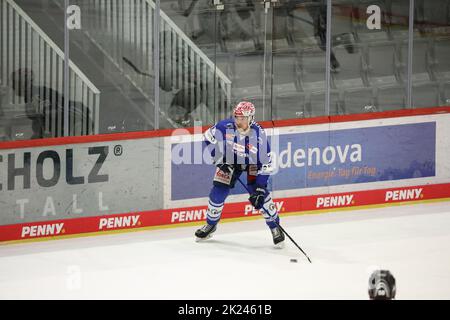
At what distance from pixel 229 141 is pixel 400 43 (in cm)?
289

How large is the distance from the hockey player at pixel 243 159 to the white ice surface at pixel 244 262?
1.43 feet

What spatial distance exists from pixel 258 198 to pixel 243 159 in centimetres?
42

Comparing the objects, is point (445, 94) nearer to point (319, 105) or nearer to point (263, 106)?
point (319, 105)

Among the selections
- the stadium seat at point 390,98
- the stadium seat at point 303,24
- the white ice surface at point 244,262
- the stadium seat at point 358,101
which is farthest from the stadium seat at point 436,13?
the white ice surface at point 244,262

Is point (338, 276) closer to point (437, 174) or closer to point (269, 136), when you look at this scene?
point (269, 136)

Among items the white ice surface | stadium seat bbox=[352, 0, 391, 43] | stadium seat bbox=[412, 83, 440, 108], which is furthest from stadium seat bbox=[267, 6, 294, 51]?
the white ice surface

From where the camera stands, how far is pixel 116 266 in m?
9.75

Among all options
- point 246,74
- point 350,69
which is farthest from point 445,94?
point 246,74

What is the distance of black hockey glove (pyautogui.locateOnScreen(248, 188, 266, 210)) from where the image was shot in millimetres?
10172

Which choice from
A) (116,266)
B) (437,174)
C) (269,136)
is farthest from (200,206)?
(437,174)

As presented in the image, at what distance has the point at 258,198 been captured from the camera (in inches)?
400

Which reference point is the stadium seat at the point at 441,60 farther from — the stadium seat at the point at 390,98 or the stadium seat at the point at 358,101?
the stadium seat at the point at 358,101

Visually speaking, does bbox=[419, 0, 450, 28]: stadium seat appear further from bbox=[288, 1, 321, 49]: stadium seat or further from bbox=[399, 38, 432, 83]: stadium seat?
bbox=[288, 1, 321, 49]: stadium seat
